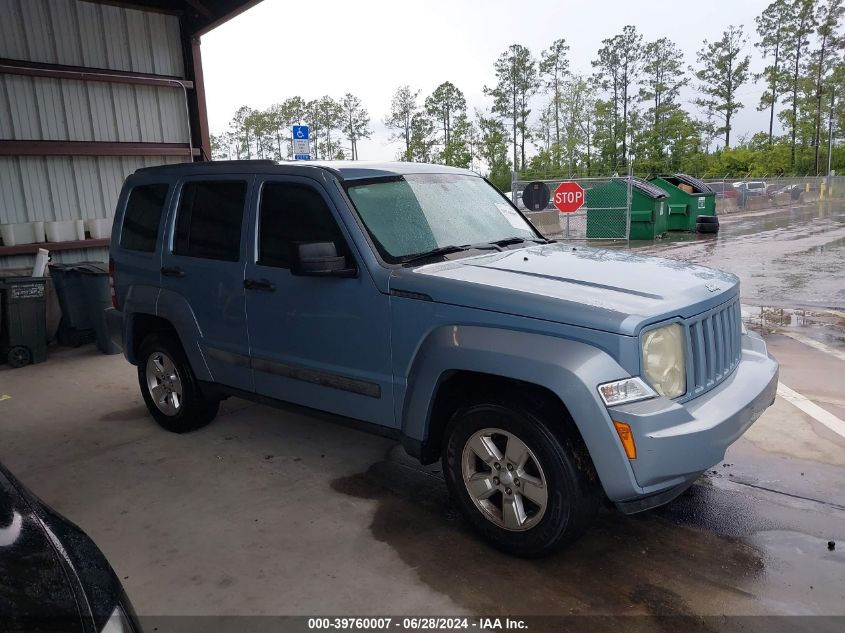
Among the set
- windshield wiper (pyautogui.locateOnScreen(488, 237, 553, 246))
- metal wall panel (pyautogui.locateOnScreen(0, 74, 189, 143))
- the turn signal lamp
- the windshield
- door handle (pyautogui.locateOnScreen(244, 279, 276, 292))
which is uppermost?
metal wall panel (pyautogui.locateOnScreen(0, 74, 189, 143))

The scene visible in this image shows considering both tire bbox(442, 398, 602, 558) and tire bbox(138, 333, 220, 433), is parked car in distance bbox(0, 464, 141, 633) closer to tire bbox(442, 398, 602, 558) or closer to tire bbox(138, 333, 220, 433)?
tire bbox(442, 398, 602, 558)

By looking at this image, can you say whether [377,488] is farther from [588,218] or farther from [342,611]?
[588,218]

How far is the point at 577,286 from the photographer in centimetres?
325

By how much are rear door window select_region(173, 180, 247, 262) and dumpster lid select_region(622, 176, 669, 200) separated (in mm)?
15931

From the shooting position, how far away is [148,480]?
4.45 metres

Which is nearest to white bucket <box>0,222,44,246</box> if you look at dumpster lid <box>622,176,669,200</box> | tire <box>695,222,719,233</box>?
dumpster lid <box>622,176,669,200</box>

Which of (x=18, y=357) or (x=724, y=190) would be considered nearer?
(x=18, y=357)

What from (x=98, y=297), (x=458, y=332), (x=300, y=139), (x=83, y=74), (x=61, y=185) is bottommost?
(x=98, y=297)

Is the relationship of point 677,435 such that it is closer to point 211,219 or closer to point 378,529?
point 378,529

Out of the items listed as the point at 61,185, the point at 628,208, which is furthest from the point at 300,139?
the point at 628,208

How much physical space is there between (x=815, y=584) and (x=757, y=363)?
1146 mm

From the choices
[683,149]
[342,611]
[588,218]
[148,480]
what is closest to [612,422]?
[342,611]

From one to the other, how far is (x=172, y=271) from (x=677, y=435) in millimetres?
3618

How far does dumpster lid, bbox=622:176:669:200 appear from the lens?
18.8 meters
